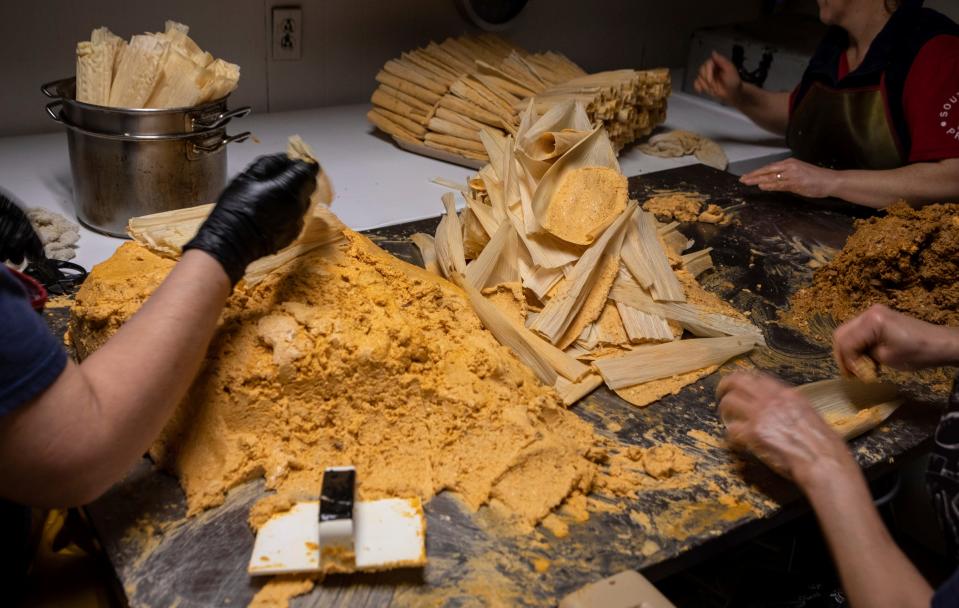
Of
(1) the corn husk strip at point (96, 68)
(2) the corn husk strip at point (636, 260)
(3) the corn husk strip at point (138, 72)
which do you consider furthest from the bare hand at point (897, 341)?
(1) the corn husk strip at point (96, 68)

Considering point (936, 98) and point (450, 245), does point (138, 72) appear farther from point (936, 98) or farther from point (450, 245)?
point (936, 98)

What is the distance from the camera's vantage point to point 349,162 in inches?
125

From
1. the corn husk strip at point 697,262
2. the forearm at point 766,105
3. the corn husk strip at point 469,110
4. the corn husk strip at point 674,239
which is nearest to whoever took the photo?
the corn husk strip at point 697,262

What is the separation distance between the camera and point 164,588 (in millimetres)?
1186

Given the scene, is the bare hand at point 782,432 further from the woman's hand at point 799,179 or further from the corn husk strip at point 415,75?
the corn husk strip at point 415,75

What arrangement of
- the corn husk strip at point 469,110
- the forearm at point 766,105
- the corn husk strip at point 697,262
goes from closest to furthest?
1. the corn husk strip at point 697,262
2. the corn husk strip at point 469,110
3. the forearm at point 766,105

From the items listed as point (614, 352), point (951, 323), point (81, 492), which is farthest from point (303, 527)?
point (951, 323)

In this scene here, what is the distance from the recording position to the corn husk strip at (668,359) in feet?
5.93

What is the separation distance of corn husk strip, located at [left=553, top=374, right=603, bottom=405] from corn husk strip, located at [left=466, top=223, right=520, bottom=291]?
41cm

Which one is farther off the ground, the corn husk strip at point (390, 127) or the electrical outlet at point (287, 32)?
the electrical outlet at point (287, 32)

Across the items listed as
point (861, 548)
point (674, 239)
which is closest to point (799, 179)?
point (674, 239)

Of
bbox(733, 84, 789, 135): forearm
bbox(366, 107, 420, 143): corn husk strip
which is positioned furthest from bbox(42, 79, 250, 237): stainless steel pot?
bbox(733, 84, 789, 135): forearm

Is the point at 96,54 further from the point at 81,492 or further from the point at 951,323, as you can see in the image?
the point at 951,323

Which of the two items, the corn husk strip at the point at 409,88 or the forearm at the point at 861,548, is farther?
the corn husk strip at the point at 409,88
